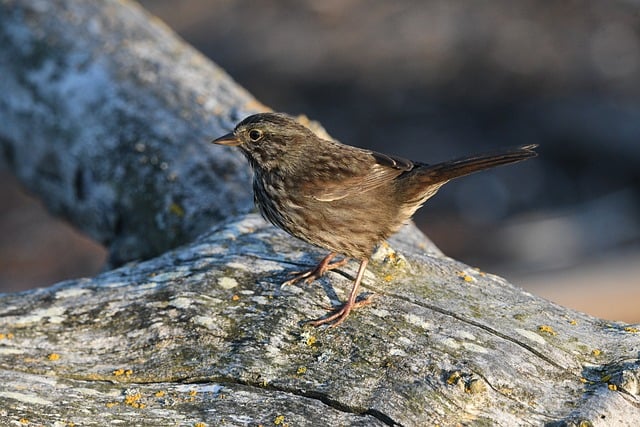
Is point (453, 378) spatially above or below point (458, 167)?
below

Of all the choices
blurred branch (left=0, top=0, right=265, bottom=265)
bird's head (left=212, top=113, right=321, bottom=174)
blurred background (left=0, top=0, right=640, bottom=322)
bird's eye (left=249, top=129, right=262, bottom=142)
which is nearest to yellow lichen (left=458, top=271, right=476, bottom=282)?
bird's head (left=212, top=113, right=321, bottom=174)

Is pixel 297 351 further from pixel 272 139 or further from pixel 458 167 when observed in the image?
pixel 272 139

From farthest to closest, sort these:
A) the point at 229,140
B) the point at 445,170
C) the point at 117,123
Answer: the point at 117,123 < the point at 229,140 < the point at 445,170

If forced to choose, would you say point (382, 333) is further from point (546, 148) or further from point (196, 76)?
point (546, 148)

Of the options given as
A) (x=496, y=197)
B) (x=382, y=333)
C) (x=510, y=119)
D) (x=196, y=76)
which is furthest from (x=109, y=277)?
(x=510, y=119)

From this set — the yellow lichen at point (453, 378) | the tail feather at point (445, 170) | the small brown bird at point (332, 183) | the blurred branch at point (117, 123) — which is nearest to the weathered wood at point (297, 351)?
the yellow lichen at point (453, 378)

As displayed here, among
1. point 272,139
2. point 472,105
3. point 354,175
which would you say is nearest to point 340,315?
point 354,175

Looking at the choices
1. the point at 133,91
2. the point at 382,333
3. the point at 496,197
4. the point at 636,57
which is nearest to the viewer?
the point at 382,333
